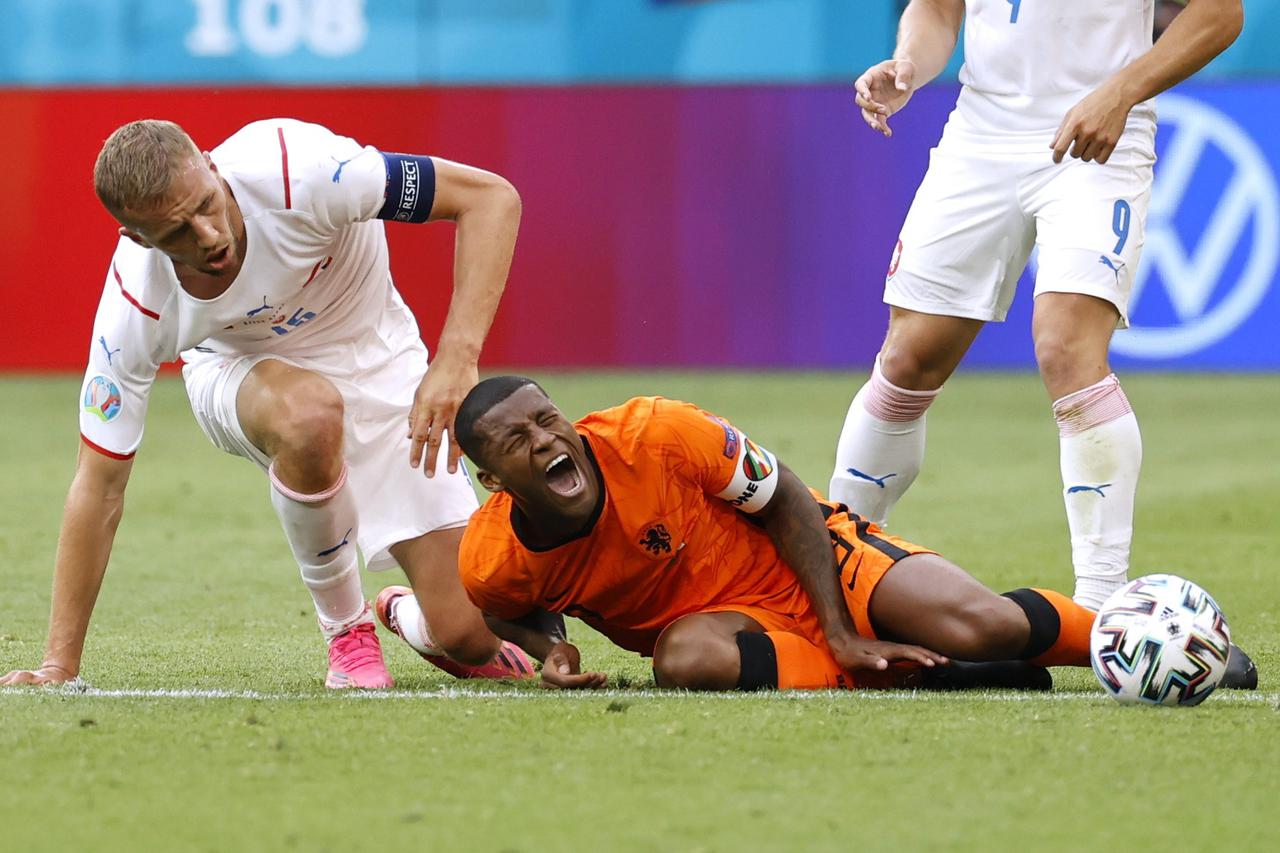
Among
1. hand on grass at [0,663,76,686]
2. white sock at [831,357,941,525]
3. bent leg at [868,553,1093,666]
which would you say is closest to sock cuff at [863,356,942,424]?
white sock at [831,357,941,525]

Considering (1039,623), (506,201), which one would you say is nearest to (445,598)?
(506,201)

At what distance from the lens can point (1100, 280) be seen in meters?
4.30

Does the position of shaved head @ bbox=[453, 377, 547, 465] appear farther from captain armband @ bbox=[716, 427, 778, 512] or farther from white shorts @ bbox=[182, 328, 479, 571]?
white shorts @ bbox=[182, 328, 479, 571]

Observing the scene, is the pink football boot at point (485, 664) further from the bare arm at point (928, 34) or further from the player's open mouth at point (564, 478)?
the bare arm at point (928, 34)

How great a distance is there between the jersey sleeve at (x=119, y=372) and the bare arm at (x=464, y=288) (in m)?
0.64

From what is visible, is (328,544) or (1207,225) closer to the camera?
(328,544)

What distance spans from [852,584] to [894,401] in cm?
92

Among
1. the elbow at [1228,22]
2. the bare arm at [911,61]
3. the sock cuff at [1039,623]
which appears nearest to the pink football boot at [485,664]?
the sock cuff at [1039,623]

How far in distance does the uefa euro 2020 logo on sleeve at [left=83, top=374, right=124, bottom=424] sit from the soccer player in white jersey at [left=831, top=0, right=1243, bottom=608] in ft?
5.92

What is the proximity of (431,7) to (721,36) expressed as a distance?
7.74 feet

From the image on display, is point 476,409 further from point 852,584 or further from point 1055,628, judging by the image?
point 1055,628

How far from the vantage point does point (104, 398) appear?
13.3 feet

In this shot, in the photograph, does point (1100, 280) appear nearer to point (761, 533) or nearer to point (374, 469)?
point (761, 533)

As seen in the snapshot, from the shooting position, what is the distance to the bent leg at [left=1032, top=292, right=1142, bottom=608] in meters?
4.26
